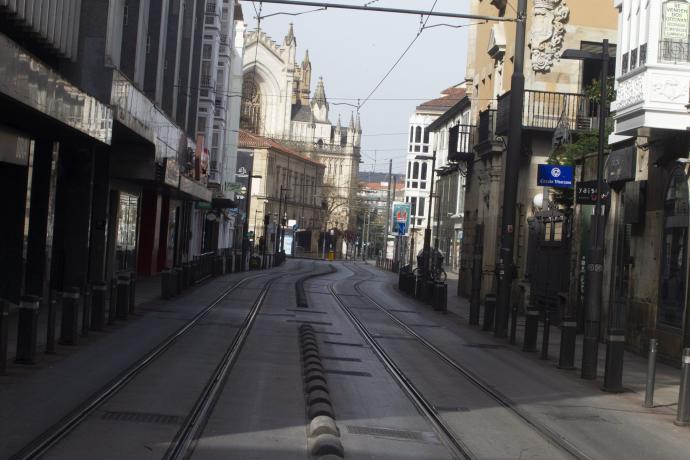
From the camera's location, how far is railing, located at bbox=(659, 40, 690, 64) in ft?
62.4

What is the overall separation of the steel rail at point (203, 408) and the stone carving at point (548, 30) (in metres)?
18.2

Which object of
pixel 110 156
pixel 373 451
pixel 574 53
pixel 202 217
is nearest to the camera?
pixel 373 451

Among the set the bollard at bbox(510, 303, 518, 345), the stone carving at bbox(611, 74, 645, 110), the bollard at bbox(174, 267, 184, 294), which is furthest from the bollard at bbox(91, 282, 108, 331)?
the bollard at bbox(174, 267, 184, 294)

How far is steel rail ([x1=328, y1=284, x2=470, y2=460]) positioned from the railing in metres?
7.42

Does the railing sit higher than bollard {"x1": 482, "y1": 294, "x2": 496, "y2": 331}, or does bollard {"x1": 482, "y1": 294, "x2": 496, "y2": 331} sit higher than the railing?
the railing

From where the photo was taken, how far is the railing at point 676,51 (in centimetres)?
1903

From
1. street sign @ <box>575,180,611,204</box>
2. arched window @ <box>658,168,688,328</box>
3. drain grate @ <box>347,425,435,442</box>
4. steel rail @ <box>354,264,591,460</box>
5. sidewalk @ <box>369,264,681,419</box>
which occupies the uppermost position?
street sign @ <box>575,180,611,204</box>

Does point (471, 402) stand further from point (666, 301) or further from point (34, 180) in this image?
point (34, 180)

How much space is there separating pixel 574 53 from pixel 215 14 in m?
37.3

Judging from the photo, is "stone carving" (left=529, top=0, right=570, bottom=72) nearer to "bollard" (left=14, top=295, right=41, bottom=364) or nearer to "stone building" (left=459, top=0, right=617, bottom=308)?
"stone building" (left=459, top=0, right=617, bottom=308)

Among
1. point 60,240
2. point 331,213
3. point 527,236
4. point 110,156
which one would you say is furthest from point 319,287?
point 331,213

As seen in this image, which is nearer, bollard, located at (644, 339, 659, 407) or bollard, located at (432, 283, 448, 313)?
bollard, located at (644, 339, 659, 407)

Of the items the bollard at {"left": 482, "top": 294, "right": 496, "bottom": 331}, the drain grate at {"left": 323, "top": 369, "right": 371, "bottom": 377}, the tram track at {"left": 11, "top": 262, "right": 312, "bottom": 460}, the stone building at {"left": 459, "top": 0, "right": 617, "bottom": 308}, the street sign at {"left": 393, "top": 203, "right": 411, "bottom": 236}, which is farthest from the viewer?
the street sign at {"left": 393, "top": 203, "right": 411, "bottom": 236}

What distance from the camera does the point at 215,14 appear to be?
179 feet
